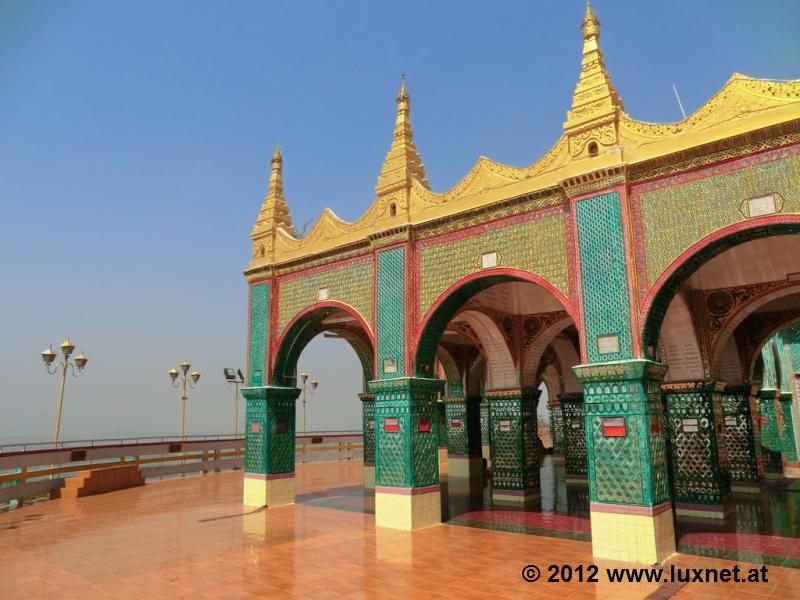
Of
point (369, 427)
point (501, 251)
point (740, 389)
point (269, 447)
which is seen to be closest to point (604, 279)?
point (501, 251)

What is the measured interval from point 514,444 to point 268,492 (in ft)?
15.5

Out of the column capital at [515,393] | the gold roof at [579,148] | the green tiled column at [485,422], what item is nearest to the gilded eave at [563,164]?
the gold roof at [579,148]

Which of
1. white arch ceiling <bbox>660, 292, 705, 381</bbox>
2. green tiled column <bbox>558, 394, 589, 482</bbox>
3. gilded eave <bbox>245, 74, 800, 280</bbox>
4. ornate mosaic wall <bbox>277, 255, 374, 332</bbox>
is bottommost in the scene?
green tiled column <bbox>558, 394, 589, 482</bbox>

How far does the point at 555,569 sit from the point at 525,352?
5787 mm

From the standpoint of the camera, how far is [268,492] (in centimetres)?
1084

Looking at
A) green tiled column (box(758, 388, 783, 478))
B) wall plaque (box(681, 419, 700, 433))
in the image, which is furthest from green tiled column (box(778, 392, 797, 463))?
wall plaque (box(681, 419, 700, 433))

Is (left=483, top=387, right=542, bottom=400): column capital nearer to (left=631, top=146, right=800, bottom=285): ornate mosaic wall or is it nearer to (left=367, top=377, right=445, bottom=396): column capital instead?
(left=367, top=377, right=445, bottom=396): column capital

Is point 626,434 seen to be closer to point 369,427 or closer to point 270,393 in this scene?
point 270,393

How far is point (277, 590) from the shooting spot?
570 centimetres

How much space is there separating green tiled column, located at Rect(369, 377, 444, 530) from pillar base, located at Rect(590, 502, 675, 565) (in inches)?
108

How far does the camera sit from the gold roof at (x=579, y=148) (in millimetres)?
6418

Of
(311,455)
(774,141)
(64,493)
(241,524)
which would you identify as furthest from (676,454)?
(311,455)

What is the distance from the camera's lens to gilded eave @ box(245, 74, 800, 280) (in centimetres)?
632

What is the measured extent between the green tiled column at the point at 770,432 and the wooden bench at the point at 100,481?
15155 mm
